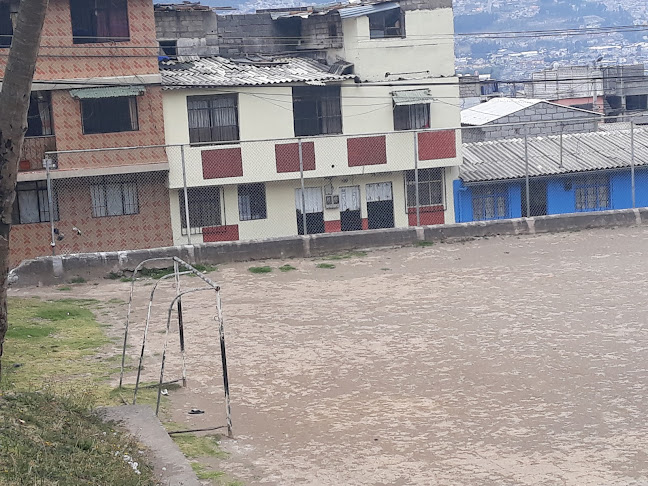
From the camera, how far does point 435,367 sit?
12.1 metres

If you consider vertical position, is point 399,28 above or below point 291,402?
above

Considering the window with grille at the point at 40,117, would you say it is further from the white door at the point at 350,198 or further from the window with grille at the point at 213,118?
the white door at the point at 350,198

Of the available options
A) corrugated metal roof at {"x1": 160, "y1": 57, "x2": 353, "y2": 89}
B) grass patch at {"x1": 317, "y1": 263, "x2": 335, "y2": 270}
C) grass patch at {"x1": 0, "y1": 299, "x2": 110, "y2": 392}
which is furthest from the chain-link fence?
grass patch at {"x1": 0, "y1": 299, "x2": 110, "y2": 392}

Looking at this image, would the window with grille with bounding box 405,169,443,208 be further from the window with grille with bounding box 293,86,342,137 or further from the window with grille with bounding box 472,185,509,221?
the window with grille with bounding box 293,86,342,137

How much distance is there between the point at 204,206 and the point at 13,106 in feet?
63.8

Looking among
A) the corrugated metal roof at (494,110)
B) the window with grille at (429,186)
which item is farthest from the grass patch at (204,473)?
the corrugated metal roof at (494,110)

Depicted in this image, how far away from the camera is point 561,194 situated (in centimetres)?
3319

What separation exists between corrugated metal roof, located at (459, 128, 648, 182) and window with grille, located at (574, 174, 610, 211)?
0.54 m

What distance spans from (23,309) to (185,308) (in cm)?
231

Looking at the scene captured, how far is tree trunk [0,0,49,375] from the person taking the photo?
9.59 m

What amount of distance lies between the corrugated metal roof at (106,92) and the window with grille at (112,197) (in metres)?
2.05

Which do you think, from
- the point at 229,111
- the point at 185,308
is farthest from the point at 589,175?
the point at 185,308

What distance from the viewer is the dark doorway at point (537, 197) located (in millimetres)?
32906

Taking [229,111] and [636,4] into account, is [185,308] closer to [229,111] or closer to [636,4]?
[229,111]
